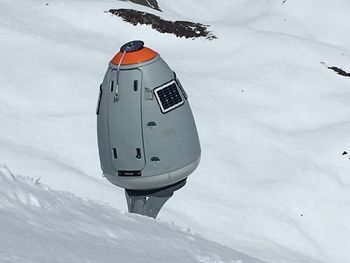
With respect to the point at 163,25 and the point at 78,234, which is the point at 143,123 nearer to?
the point at 78,234

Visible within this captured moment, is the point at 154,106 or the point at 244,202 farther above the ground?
the point at 154,106

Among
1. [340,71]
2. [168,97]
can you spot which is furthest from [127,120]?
[340,71]

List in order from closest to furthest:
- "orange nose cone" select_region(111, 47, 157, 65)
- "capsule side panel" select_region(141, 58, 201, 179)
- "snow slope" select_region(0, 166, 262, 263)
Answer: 1. "snow slope" select_region(0, 166, 262, 263)
2. "capsule side panel" select_region(141, 58, 201, 179)
3. "orange nose cone" select_region(111, 47, 157, 65)

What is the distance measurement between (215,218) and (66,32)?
13037 mm

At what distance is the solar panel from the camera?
30.9 ft

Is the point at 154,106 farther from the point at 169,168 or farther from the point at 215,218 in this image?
the point at 215,218

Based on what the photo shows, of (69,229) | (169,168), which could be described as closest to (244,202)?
(169,168)

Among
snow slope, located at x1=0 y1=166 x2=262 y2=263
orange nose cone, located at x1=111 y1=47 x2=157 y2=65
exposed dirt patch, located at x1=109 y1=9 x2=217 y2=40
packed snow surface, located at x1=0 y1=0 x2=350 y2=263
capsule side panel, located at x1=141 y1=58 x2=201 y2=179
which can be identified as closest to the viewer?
snow slope, located at x1=0 y1=166 x2=262 y2=263

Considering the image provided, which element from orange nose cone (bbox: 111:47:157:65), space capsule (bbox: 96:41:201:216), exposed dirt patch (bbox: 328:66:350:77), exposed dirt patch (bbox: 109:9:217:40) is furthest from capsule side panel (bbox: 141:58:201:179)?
exposed dirt patch (bbox: 109:9:217:40)

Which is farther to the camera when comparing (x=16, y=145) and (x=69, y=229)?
(x=16, y=145)

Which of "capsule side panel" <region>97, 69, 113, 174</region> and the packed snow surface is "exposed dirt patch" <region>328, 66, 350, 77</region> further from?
"capsule side panel" <region>97, 69, 113, 174</region>

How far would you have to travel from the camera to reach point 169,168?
9.61 m

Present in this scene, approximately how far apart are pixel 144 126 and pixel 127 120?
26cm

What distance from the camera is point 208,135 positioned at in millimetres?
18859
